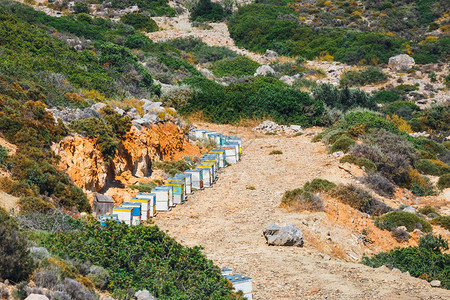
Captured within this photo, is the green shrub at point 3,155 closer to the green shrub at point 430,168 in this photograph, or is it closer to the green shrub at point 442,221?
the green shrub at point 442,221

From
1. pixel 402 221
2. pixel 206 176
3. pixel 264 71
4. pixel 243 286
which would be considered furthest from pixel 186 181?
pixel 264 71

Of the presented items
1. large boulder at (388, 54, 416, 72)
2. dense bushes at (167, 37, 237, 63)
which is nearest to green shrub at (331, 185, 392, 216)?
large boulder at (388, 54, 416, 72)

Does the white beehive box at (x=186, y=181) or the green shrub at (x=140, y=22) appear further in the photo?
the green shrub at (x=140, y=22)

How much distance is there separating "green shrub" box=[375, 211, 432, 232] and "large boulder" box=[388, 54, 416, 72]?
28.4m

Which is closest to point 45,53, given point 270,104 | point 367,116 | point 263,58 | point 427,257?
point 270,104

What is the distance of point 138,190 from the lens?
14039 mm

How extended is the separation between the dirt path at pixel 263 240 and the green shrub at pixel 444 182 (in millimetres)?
4008

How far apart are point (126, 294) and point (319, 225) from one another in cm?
690

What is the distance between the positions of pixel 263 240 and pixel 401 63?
109 ft

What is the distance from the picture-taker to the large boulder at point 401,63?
132 feet

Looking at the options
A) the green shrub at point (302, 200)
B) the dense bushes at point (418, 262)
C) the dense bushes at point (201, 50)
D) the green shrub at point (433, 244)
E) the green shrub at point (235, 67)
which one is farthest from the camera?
the dense bushes at point (201, 50)

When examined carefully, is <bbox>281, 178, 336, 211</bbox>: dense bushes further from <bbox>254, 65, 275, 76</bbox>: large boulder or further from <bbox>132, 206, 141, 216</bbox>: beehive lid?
<bbox>254, 65, 275, 76</bbox>: large boulder

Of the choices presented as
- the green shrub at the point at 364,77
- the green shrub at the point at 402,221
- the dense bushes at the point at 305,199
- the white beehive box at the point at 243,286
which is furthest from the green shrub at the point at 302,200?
the green shrub at the point at 364,77

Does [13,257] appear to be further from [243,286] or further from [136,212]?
[136,212]
